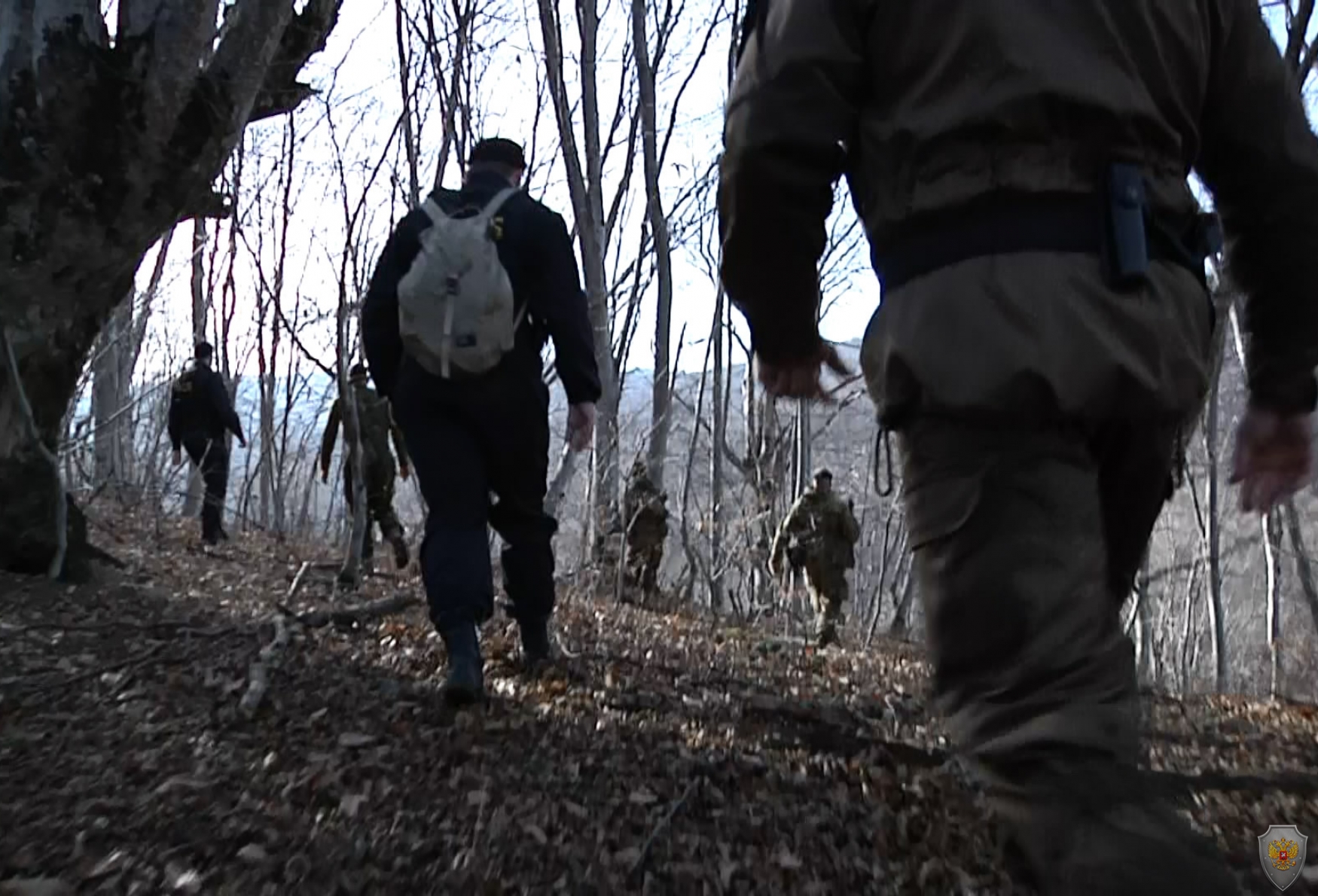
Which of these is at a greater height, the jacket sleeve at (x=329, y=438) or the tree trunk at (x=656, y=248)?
the tree trunk at (x=656, y=248)

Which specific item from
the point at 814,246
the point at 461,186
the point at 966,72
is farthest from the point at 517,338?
the point at 966,72

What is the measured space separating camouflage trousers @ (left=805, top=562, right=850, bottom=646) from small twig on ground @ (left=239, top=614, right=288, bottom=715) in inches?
281

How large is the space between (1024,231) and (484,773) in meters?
2.11

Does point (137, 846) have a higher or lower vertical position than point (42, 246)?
lower

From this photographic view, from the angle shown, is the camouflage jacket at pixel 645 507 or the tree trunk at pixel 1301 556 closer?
the camouflage jacket at pixel 645 507

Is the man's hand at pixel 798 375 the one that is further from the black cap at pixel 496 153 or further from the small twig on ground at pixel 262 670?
the black cap at pixel 496 153

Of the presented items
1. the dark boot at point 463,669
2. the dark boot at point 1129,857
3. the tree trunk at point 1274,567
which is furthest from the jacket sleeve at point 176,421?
the tree trunk at point 1274,567

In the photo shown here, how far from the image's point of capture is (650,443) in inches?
704

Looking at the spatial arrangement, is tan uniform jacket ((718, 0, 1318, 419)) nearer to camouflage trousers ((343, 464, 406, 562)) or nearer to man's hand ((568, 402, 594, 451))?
man's hand ((568, 402, 594, 451))

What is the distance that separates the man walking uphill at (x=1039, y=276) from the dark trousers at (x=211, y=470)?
10299 mm

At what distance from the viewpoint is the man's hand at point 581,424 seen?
4.00 m

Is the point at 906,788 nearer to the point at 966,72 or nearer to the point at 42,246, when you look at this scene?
the point at 966,72

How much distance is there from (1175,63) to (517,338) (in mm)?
2584

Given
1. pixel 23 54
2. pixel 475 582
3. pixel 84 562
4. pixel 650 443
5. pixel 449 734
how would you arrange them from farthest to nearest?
pixel 650 443, pixel 84 562, pixel 23 54, pixel 475 582, pixel 449 734
